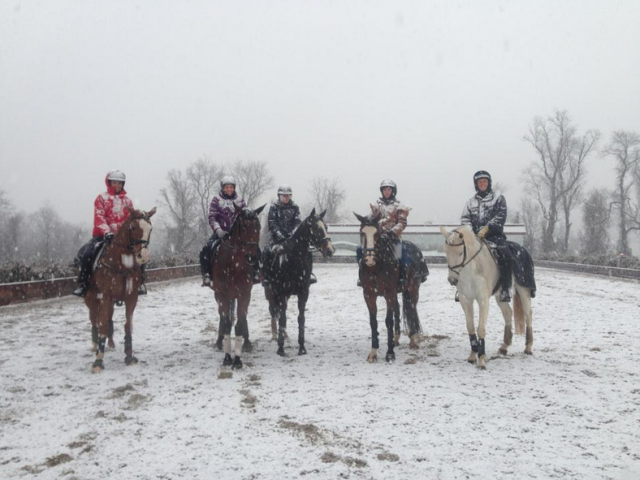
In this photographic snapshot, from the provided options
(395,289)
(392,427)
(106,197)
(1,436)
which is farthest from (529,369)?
(106,197)

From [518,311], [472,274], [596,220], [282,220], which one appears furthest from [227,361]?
[596,220]

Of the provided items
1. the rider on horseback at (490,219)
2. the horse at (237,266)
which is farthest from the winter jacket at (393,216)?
the horse at (237,266)

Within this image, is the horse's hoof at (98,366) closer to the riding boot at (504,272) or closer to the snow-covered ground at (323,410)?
the snow-covered ground at (323,410)

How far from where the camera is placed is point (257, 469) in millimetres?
3627

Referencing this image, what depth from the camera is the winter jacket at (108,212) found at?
22.8 ft

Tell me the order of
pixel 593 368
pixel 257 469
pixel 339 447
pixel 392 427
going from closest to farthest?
pixel 257 469 → pixel 339 447 → pixel 392 427 → pixel 593 368

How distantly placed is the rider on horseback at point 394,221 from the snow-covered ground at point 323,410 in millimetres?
1602

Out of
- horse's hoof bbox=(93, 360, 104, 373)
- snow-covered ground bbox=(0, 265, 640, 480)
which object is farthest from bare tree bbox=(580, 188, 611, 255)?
horse's hoof bbox=(93, 360, 104, 373)

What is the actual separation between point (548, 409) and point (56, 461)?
513cm

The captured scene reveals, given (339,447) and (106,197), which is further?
(106,197)

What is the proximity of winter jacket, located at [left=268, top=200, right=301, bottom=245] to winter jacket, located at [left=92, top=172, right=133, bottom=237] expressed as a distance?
2472mm

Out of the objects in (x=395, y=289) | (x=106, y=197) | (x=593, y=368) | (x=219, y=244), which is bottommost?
(x=593, y=368)

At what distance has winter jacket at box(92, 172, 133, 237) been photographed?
694 centimetres

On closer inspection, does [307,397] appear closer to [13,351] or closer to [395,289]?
[395,289]
